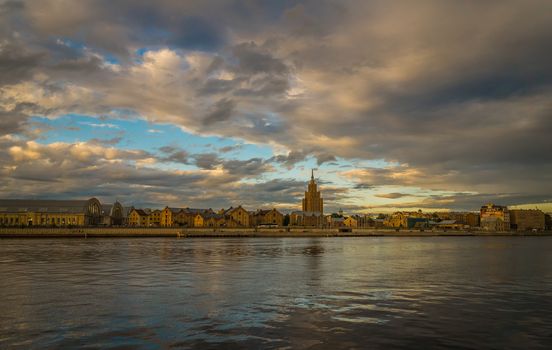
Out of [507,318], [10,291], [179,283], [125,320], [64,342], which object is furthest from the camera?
[179,283]

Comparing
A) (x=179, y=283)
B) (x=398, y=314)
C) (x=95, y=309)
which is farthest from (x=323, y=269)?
(x=95, y=309)

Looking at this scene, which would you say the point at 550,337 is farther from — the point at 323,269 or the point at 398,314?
the point at 323,269

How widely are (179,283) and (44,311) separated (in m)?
12.8

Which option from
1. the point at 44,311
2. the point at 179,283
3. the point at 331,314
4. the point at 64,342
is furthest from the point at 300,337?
the point at 179,283

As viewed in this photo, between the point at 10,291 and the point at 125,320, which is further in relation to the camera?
the point at 10,291

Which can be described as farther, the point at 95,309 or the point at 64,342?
the point at 95,309

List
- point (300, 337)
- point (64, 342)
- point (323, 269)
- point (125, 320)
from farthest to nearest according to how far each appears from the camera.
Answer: point (323, 269), point (125, 320), point (300, 337), point (64, 342)

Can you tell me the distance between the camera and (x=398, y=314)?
25016 millimetres

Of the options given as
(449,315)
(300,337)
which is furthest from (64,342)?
Answer: (449,315)

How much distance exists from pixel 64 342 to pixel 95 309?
7.08 metres

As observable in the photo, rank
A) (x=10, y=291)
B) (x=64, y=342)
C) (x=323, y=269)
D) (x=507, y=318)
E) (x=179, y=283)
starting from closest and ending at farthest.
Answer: (x=64, y=342) → (x=507, y=318) → (x=10, y=291) → (x=179, y=283) → (x=323, y=269)

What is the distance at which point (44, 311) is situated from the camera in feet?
80.9

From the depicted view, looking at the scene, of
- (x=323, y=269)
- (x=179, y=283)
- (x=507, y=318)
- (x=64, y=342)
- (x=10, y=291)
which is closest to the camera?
(x=64, y=342)

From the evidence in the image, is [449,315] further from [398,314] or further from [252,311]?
[252,311]
